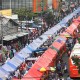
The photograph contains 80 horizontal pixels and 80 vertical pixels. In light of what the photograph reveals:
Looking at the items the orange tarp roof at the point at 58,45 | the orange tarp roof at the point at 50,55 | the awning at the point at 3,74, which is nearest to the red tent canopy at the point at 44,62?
the orange tarp roof at the point at 50,55

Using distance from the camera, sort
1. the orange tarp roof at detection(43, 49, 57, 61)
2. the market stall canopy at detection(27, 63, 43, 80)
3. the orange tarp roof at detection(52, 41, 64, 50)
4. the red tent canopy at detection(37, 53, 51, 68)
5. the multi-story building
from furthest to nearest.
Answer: the multi-story building
the orange tarp roof at detection(52, 41, 64, 50)
the orange tarp roof at detection(43, 49, 57, 61)
the red tent canopy at detection(37, 53, 51, 68)
the market stall canopy at detection(27, 63, 43, 80)

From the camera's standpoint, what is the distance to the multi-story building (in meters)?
75.6

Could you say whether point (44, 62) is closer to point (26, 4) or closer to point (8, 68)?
point (8, 68)

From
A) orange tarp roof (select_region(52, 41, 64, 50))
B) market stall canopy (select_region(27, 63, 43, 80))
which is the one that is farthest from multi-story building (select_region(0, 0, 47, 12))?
market stall canopy (select_region(27, 63, 43, 80))

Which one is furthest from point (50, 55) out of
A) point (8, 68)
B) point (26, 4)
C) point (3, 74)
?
point (26, 4)

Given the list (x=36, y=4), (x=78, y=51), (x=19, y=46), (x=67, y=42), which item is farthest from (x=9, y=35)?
(x=36, y=4)

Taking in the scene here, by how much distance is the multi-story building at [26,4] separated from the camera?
7562 cm

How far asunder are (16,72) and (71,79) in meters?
3.42

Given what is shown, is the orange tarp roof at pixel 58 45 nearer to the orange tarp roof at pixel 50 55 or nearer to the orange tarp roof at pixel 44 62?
the orange tarp roof at pixel 50 55

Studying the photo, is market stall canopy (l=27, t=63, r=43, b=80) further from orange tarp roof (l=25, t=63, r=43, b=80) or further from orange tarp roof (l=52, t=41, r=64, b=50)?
orange tarp roof (l=52, t=41, r=64, b=50)

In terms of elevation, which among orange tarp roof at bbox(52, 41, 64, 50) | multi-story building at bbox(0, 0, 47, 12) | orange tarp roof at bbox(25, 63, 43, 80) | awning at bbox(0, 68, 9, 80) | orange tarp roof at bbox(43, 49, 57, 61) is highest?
orange tarp roof at bbox(25, 63, 43, 80)

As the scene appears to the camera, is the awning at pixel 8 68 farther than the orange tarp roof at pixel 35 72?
Yes

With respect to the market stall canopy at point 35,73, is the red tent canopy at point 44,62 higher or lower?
lower

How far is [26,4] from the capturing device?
7675cm
